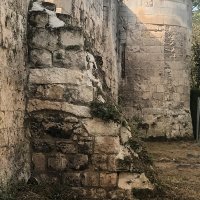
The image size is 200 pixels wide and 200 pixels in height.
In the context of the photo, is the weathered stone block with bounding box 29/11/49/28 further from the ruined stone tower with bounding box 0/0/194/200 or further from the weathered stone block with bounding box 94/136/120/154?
the weathered stone block with bounding box 94/136/120/154

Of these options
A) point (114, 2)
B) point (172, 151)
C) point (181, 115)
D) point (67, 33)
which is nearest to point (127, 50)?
point (114, 2)

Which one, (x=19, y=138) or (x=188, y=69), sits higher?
(x=188, y=69)

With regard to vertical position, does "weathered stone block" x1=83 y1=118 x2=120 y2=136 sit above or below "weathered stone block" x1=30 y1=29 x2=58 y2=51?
below

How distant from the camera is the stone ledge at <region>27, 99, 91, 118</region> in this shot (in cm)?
544

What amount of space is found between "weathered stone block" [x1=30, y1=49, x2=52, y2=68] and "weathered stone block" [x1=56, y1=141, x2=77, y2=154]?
3.13 ft

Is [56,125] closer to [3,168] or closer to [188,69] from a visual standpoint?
Result: [3,168]

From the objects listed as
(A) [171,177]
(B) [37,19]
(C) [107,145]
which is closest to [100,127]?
(C) [107,145]

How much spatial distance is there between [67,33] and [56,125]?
1118 mm

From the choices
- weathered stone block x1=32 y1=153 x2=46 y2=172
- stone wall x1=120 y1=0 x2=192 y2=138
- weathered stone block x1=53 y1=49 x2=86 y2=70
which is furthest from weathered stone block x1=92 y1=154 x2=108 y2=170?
stone wall x1=120 y1=0 x2=192 y2=138

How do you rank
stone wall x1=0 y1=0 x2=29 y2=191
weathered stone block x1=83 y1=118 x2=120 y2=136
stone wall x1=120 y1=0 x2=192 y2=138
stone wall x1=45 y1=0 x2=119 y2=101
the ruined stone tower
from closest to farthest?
stone wall x1=0 y1=0 x2=29 y2=191, the ruined stone tower, weathered stone block x1=83 y1=118 x2=120 y2=136, stone wall x1=45 y1=0 x2=119 y2=101, stone wall x1=120 y1=0 x2=192 y2=138

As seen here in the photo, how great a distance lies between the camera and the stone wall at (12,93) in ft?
15.4

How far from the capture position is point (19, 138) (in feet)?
17.1

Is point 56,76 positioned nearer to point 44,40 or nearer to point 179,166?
point 44,40

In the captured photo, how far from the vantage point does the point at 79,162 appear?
5.40 m
